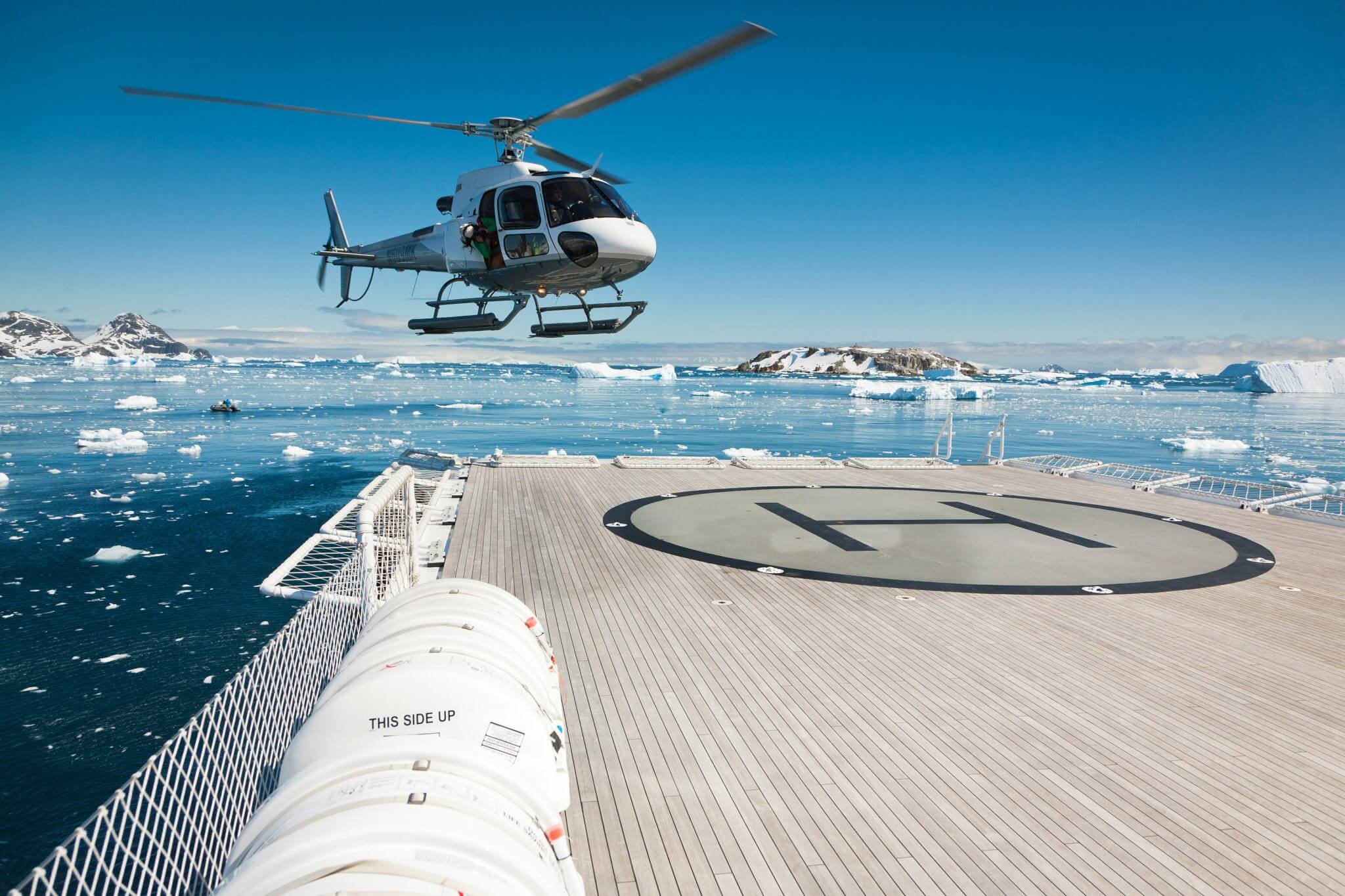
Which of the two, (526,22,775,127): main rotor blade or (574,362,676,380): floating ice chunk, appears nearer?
(526,22,775,127): main rotor blade

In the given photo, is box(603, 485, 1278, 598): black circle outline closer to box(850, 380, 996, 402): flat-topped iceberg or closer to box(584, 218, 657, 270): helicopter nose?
box(584, 218, 657, 270): helicopter nose

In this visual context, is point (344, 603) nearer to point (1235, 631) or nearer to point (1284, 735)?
point (1284, 735)

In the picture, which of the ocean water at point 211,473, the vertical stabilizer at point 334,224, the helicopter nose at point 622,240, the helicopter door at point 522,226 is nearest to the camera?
the ocean water at point 211,473

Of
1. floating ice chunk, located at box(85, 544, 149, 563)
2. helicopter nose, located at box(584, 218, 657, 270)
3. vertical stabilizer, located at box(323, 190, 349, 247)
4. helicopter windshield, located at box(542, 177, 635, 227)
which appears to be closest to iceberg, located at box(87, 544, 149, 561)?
floating ice chunk, located at box(85, 544, 149, 563)

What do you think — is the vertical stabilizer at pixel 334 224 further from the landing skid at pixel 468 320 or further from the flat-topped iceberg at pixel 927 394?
the flat-topped iceberg at pixel 927 394

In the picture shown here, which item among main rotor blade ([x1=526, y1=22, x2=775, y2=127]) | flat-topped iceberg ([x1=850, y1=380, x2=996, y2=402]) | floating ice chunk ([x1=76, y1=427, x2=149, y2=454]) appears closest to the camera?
main rotor blade ([x1=526, y1=22, x2=775, y2=127])

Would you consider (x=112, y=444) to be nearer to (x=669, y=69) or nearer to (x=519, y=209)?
(x=519, y=209)

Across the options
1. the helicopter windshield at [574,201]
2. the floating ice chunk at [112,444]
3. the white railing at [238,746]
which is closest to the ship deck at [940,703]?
the white railing at [238,746]
